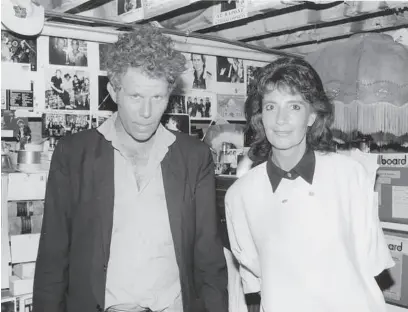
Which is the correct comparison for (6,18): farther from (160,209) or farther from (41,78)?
(160,209)

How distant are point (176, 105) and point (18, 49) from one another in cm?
104

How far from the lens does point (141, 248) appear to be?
1.93m

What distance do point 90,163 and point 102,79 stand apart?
2.89ft

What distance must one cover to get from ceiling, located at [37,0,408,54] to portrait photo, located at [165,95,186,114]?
0.45 metres

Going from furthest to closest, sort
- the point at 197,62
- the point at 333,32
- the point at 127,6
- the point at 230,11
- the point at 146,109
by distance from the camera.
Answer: the point at 197,62
the point at 333,32
the point at 127,6
the point at 230,11
the point at 146,109

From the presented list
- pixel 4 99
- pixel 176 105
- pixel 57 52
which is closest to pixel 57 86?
pixel 57 52

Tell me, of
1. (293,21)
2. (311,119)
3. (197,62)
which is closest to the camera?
(311,119)

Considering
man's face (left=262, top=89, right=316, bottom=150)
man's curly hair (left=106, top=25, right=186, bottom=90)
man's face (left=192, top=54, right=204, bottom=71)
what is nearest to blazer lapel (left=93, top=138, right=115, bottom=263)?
man's curly hair (left=106, top=25, right=186, bottom=90)

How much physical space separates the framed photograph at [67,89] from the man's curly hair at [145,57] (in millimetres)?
694

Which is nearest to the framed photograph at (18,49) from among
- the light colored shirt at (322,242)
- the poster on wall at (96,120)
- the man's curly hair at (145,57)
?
the poster on wall at (96,120)

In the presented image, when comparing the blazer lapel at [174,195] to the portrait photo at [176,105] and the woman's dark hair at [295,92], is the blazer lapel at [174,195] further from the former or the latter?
the portrait photo at [176,105]

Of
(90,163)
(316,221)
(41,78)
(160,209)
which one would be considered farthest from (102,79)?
(316,221)

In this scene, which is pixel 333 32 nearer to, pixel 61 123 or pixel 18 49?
pixel 61 123

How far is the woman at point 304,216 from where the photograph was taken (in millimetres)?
1912
